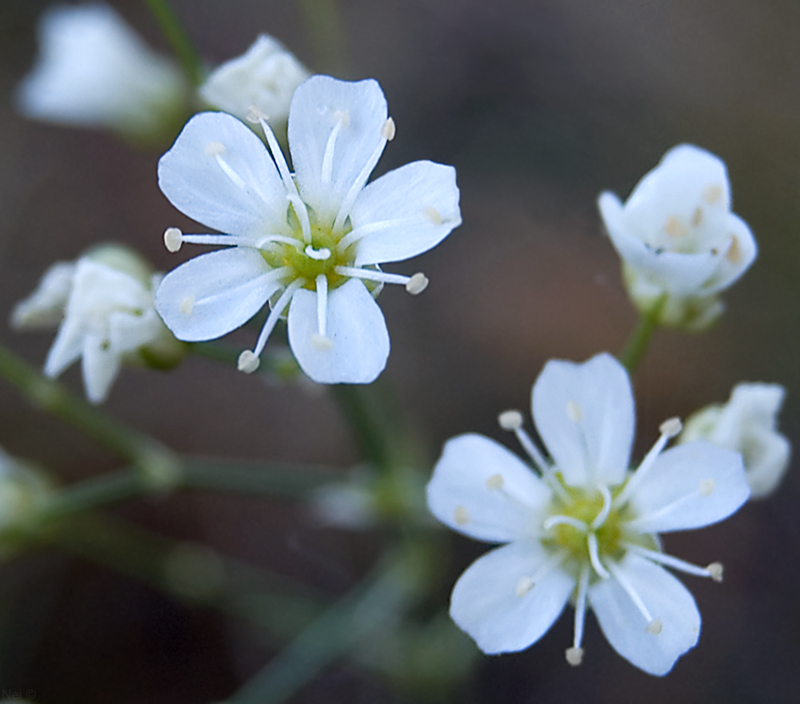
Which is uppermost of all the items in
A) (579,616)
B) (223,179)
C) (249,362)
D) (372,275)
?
(223,179)

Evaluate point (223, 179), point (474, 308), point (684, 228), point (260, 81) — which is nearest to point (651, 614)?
point (684, 228)

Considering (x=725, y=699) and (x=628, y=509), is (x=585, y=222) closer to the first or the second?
(x=725, y=699)

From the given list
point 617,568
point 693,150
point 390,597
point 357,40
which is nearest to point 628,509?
point 617,568

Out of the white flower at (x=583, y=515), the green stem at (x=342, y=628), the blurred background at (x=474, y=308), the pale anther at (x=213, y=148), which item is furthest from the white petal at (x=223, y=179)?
the blurred background at (x=474, y=308)

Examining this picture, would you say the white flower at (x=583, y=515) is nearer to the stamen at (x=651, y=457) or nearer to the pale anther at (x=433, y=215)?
the stamen at (x=651, y=457)

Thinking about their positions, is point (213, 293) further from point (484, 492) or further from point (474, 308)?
point (474, 308)

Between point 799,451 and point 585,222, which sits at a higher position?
point 585,222
